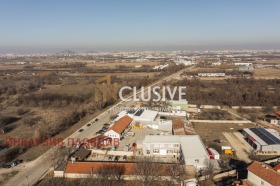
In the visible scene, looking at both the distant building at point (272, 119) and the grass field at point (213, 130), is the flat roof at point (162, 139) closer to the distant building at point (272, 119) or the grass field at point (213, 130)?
the grass field at point (213, 130)

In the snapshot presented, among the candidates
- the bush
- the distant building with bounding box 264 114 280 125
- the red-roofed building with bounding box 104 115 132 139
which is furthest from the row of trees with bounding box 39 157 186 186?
the bush

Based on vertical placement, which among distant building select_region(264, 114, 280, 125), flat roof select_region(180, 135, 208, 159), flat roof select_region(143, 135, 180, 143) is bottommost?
distant building select_region(264, 114, 280, 125)

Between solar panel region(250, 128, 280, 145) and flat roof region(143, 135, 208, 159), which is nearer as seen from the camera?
flat roof region(143, 135, 208, 159)

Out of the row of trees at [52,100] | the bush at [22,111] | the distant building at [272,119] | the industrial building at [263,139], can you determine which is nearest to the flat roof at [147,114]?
the industrial building at [263,139]

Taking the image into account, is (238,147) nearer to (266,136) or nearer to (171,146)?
(266,136)

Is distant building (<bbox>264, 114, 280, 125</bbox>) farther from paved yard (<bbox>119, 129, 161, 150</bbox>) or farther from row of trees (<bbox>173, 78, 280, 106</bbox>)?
paved yard (<bbox>119, 129, 161, 150</bbox>)

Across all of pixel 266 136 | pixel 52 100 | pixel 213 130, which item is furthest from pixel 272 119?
pixel 52 100
